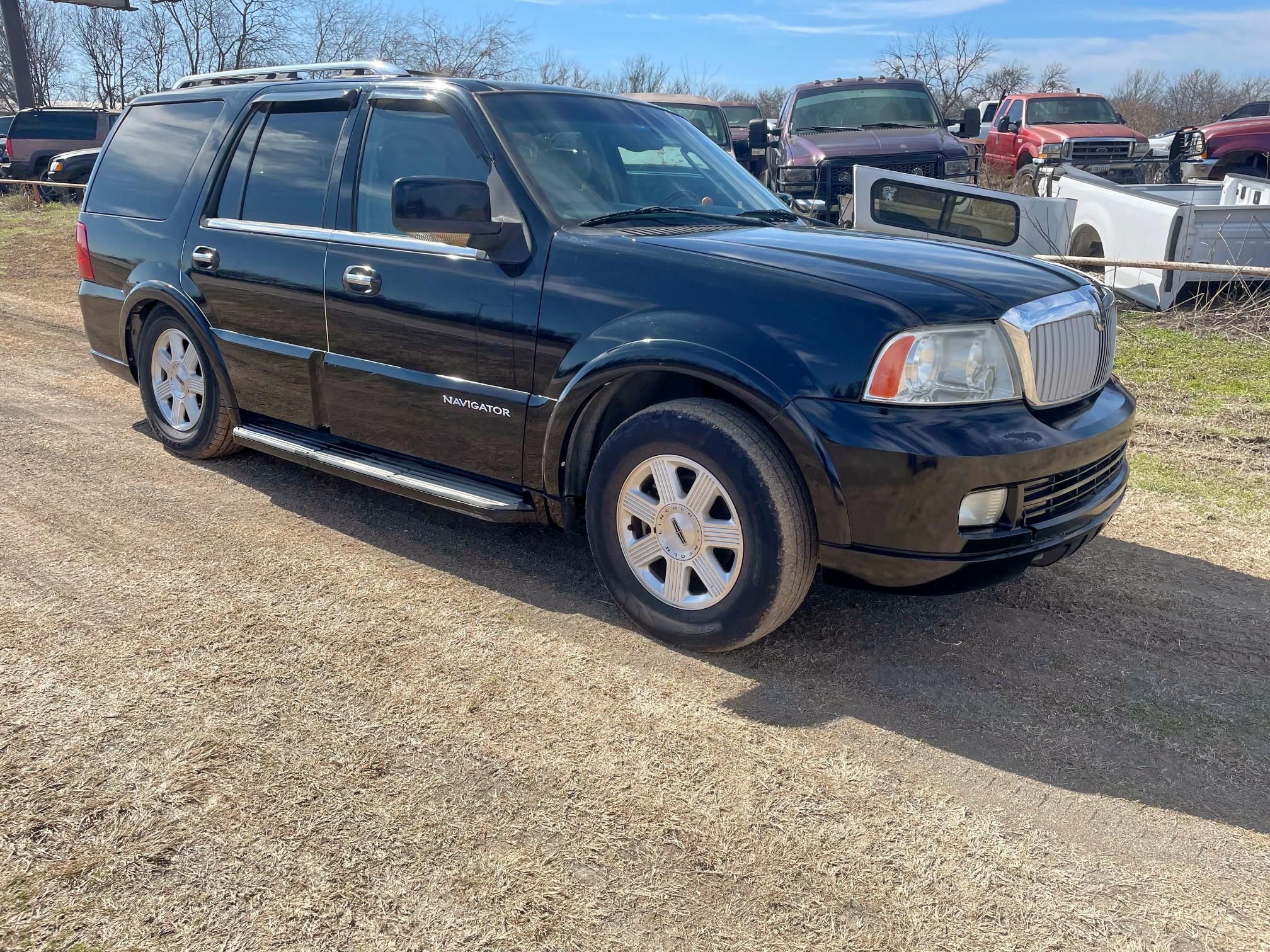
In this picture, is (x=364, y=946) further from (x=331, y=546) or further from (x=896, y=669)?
(x=331, y=546)

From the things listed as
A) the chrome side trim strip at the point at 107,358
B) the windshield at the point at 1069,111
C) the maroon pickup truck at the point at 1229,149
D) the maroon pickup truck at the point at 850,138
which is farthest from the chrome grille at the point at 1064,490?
the windshield at the point at 1069,111

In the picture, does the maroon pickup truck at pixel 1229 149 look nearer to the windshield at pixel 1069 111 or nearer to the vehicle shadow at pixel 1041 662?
the windshield at pixel 1069 111

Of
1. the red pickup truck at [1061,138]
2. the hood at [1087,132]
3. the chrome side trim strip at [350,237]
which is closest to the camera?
the chrome side trim strip at [350,237]

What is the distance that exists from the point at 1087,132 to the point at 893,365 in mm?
15540

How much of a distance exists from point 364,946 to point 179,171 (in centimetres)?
434

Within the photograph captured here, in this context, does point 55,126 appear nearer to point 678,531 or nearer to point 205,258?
point 205,258

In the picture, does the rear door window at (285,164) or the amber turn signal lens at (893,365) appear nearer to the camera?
the amber turn signal lens at (893,365)

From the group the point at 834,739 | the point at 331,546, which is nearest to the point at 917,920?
the point at 834,739

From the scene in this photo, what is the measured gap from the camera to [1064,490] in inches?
127

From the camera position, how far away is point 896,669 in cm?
338

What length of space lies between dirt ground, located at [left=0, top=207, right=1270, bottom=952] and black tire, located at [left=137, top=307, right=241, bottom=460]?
32.0 inches

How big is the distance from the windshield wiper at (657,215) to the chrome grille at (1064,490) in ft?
5.34

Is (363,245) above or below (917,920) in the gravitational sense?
above

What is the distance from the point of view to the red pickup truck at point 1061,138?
50.5ft
